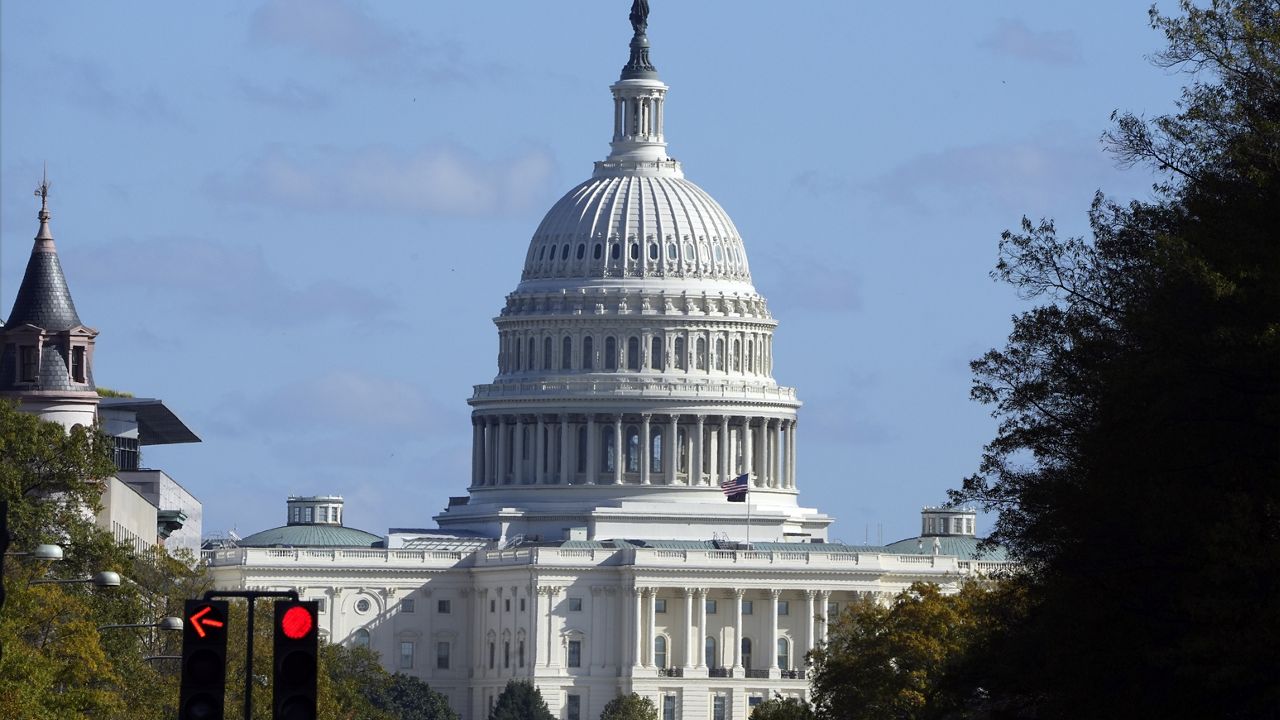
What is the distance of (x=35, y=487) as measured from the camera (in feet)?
363

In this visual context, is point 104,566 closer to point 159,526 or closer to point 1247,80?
point 1247,80

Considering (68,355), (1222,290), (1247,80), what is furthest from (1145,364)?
(68,355)

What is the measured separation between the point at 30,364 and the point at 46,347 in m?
0.83

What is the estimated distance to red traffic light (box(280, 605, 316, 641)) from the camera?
54406 millimetres

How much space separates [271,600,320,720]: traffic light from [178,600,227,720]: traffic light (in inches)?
30.5

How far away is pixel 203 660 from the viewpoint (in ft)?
180

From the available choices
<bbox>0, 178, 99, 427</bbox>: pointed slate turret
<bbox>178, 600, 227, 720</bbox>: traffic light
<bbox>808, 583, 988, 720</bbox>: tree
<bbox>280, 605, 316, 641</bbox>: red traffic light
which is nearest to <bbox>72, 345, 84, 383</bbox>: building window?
<bbox>0, 178, 99, 427</bbox>: pointed slate turret

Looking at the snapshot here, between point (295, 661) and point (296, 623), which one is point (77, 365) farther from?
point (295, 661)

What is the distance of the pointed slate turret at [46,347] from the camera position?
132750 millimetres

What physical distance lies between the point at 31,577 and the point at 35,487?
23.8 ft

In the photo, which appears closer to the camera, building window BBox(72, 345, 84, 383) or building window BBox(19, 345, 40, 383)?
building window BBox(19, 345, 40, 383)

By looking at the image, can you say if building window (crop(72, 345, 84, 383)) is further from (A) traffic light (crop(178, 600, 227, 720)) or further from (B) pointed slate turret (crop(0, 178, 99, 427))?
(A) traffic light (crop(178, 600, 227, 720))

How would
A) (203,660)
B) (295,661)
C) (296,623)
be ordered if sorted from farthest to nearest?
(203,660) → (296,623) → (295,661)

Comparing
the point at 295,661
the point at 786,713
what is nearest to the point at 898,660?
the point at 786,713
